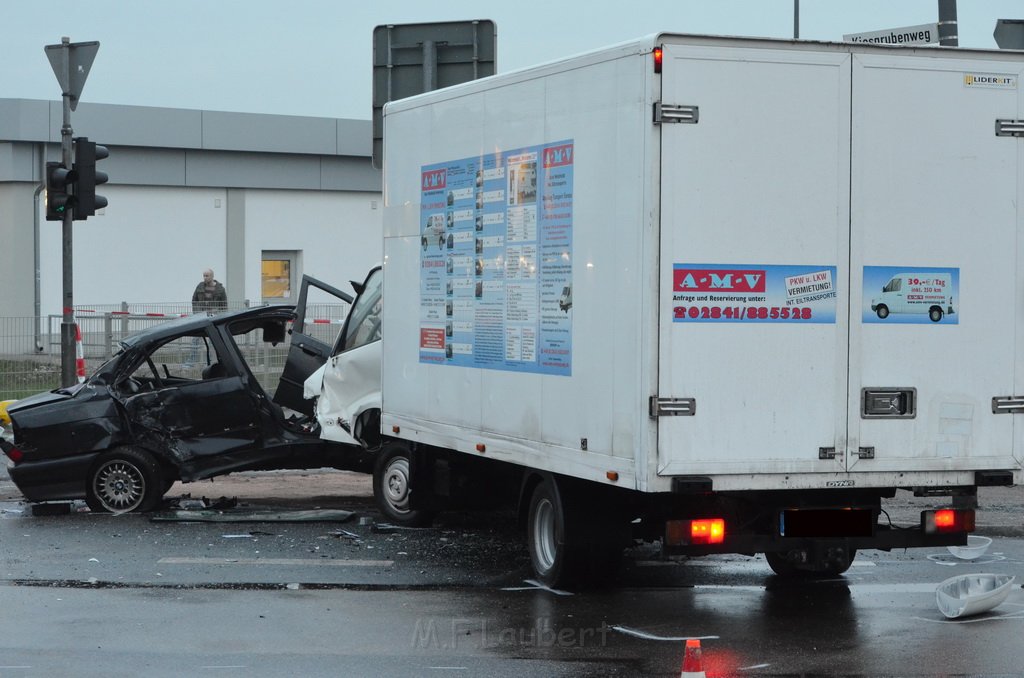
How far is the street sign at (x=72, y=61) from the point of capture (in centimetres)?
1819

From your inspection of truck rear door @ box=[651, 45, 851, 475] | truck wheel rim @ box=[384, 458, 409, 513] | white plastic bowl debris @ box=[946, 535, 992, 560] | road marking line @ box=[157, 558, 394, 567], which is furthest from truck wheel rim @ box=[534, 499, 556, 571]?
white plastic bowl debris @ box=[946, 535, 992, 560]

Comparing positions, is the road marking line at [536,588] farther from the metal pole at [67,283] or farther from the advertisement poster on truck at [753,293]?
the metal pole at [67,283]

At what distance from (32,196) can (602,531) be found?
28558mm

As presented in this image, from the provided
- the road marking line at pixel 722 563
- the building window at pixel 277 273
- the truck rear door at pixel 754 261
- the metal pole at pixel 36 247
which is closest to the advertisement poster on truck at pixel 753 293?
the truck rear door at pixel 754 261

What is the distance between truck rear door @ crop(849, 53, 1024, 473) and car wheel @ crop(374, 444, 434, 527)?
455 centimetres

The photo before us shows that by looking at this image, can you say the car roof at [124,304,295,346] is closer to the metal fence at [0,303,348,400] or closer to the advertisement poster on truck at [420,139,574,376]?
the advertisement poster on truck at [420,139,574,376]

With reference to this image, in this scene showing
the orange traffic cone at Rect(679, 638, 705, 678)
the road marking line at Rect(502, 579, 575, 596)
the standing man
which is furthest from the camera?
the standing man

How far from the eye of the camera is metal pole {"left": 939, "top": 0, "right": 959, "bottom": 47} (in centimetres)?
1466

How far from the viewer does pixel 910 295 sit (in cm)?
807

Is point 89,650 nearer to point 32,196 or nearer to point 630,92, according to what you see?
point 630,92

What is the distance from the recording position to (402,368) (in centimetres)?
1077

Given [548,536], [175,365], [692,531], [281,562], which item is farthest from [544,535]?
[175,365]

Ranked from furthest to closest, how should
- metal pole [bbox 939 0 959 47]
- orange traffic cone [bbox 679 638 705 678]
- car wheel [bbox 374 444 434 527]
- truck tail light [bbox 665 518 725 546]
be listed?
metal pole [bbox 939 0 959 47] < car wheel [bbox 374 444 434 527] < truck tail light [bbox 665 518 725 546] < orange traffic cone [bbox 679 638 705 678]

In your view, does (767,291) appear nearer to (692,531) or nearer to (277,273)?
(692,531)
